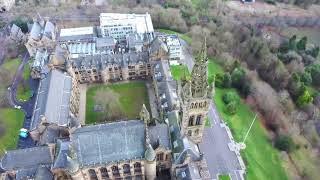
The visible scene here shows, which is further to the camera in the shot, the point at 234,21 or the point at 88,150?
the point at 234,21

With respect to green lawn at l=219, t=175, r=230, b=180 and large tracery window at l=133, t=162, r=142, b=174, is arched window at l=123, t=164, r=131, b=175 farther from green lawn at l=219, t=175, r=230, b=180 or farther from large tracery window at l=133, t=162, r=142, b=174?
green lawn at l=219, t=175, r=230, b=180

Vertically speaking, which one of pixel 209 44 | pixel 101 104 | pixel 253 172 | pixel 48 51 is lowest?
pixel 253 172

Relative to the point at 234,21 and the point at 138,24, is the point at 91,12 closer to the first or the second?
the point at 138,24

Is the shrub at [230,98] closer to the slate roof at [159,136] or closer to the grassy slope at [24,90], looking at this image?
the slate roof at [159,136]

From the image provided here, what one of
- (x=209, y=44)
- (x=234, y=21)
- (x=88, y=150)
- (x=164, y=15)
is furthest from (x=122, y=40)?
(x=88, y=150)

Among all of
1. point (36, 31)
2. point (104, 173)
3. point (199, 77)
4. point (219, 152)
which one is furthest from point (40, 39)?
point (219, 152)

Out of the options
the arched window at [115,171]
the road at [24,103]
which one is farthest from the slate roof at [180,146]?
the road at [24,103]

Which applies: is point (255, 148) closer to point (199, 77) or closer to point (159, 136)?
point (159, 136)
